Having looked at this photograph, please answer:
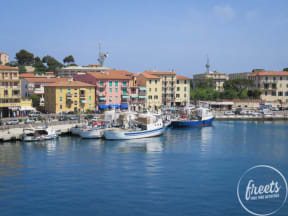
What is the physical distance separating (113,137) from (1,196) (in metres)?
31.6

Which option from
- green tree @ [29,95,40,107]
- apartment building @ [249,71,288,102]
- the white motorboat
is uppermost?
apartment building @ [249,71,288,102]

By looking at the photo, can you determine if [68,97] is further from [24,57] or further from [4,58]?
[24,57]

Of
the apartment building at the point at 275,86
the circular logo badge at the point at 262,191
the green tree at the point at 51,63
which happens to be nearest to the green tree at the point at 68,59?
the green tree at the point at 51,63

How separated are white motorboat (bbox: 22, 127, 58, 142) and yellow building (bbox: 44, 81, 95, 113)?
31.4 meters

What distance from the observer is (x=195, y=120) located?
8688 cm

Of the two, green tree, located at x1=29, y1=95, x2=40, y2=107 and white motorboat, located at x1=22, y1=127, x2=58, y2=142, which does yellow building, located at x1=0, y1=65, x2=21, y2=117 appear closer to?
green tree, located at x1=29, y1=95, x2=40, y2=107

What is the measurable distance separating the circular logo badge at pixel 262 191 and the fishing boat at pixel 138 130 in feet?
87.1

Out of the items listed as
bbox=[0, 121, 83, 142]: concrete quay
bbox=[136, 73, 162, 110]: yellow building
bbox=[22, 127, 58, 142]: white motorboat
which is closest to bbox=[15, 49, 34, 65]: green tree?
bbox=[136, 73, 162, 110]: yellow building

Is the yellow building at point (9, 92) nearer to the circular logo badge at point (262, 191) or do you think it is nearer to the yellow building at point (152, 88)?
the yellow building at point (152, 88)

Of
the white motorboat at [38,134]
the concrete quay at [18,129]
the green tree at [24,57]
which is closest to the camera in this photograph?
the concrete quay at [18,129]

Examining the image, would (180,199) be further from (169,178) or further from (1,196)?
(1,196)

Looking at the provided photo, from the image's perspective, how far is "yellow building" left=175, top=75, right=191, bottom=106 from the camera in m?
123

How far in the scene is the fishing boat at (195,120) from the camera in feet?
279

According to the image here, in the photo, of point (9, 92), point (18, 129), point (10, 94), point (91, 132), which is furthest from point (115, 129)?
point (9, 92)
